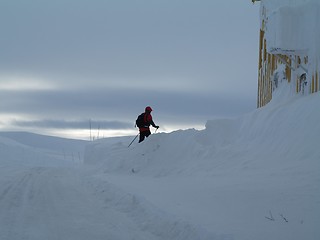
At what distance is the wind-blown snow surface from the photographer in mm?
7359

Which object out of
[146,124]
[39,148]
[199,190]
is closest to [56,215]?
[199,190]

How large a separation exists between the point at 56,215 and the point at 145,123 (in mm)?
10580

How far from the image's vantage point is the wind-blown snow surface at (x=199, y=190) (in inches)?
290

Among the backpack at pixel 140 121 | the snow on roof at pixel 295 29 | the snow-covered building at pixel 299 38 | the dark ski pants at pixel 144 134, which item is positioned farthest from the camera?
the dark ski pants at pixel 144 134

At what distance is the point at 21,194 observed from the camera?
11.1 m

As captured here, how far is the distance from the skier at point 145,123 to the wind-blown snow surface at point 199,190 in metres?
0.80

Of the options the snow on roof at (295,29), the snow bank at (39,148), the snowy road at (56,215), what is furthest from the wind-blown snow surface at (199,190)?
the snow bank at (39,148)

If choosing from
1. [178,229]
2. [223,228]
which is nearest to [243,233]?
[223,228]

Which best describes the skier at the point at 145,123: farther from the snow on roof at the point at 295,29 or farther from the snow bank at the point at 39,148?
the snow bank at the point at 39,148

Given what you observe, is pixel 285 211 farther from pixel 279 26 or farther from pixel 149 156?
pixel 149 156

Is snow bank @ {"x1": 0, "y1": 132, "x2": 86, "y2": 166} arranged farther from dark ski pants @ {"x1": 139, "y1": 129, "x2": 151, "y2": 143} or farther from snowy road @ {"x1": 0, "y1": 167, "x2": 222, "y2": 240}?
snowy road @ {"x1": 0, "y1": 167, "x2": 222, "y2": 240}

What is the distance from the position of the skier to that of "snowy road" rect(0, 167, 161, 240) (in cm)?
609

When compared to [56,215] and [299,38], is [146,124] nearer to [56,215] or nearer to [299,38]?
[299,38]

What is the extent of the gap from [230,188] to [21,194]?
4586 millimetres
